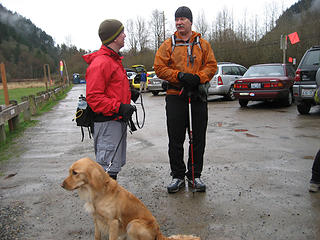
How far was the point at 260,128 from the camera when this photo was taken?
838cm

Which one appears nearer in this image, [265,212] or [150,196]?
[265,212]

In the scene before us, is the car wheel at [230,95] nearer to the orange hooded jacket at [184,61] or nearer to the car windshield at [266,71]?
the car windshield at [266,71]

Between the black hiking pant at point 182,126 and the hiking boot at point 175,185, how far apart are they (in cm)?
7

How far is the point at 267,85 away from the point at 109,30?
9.54m

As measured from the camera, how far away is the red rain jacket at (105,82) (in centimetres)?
296

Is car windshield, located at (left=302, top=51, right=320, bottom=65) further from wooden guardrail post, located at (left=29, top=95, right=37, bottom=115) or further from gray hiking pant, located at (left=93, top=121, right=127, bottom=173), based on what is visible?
wooden guardrail post, located at (left=29, top=95, right=37, bottom=115)

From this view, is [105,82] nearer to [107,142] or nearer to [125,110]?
[125,110]

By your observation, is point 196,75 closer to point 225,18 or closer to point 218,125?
point 218,125

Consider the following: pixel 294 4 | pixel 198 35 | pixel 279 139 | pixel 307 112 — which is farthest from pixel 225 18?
pixel 198 35

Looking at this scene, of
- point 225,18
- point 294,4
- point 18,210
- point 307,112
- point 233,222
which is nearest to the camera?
point 233,222

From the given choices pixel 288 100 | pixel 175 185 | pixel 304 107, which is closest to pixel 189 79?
pixel 175 185

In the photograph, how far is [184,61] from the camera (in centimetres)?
399

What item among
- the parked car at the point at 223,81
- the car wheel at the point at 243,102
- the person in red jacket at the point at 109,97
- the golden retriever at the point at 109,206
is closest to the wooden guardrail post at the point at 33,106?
the parked car at the point at 223,81

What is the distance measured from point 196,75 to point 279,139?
4.04 metres
